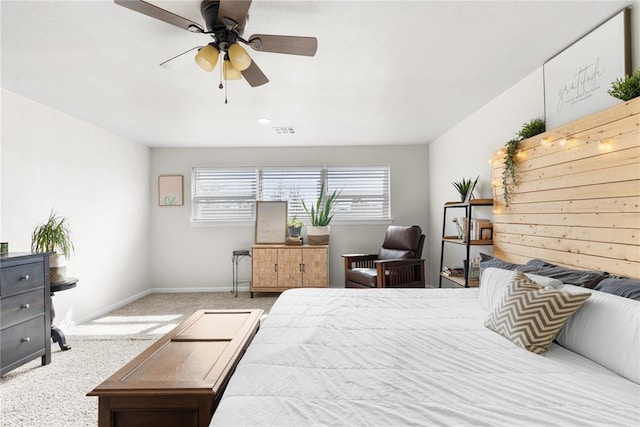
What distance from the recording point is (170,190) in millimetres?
5297

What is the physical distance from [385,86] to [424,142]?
8.22 feet

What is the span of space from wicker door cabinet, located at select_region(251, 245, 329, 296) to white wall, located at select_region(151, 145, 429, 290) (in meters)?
0.51

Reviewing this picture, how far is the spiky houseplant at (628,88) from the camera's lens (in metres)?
1.71

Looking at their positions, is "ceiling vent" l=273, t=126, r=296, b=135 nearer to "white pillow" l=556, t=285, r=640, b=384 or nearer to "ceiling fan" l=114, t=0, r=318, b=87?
"ceiling fan" l=114, t=0, r=318, b=87

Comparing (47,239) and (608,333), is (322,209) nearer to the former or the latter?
(47,239)

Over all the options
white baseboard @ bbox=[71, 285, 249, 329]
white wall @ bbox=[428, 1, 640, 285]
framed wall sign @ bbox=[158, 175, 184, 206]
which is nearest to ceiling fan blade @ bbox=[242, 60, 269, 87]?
white wall @ bbox=[428, 1, 640, 285]

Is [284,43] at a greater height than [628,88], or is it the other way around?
[284,43]

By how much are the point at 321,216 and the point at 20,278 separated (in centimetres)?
346

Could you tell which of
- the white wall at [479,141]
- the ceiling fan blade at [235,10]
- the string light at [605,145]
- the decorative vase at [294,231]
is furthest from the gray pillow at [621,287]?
the decorative vase at [294,231]

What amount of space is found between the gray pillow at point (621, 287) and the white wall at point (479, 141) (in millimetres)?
1245

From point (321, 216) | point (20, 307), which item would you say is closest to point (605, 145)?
point (321, 216)

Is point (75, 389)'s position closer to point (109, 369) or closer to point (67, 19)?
point (109, 369)

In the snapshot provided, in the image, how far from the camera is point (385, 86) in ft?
9.44

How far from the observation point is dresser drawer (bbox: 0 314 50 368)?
7.79 ft
